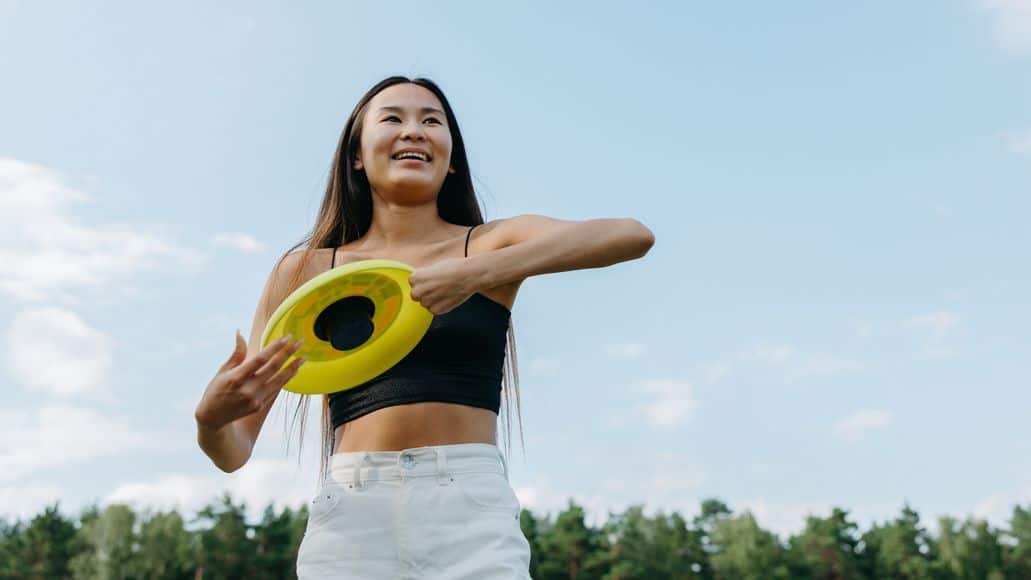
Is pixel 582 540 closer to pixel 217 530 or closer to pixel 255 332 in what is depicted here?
pixel 217 530

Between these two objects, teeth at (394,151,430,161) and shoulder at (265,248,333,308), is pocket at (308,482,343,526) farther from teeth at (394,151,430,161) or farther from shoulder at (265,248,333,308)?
teeth at (394,151,430,161)

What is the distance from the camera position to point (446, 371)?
11.9 ft

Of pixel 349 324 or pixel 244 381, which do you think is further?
pixel 349 324

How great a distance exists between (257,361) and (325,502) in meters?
0.59

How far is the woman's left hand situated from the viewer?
3.29 m

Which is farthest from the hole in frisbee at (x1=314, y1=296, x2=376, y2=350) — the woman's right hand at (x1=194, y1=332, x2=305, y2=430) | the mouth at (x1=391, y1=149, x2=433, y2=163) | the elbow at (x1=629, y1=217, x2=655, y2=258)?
the elbow at (x1=629, y1=217, x2=655, y2=258)

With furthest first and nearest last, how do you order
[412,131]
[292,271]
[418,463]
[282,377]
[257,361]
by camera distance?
[292,271] < [412,131] < [418,463] < [282,377] < [257,361]

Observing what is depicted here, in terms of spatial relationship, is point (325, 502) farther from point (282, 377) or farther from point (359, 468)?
point (282, 377)

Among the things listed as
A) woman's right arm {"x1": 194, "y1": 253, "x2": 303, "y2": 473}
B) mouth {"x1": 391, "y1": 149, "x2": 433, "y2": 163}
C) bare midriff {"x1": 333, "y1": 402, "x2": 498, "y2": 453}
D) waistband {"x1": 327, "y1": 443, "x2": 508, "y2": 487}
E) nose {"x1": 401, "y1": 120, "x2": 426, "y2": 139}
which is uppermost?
nose {"x1": 401, "y1": 120, "x2": 426, "y2": 139}

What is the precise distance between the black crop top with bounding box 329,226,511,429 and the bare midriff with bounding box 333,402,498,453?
0.03 m

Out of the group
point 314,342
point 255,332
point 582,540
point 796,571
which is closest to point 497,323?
point 314,342

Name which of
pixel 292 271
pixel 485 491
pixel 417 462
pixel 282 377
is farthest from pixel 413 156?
pixel 485 491

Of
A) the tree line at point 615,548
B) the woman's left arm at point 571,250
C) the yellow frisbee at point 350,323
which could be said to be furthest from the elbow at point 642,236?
the tree line at point 615,548

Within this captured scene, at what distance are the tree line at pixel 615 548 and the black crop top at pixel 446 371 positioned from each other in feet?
179
